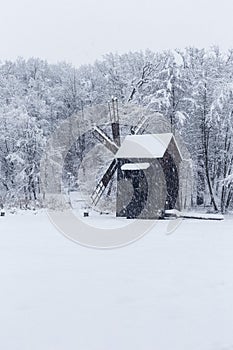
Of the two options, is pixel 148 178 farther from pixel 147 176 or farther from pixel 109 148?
pixel 109 148


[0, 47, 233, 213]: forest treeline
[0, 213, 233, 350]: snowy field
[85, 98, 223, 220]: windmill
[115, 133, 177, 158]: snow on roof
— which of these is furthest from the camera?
[0, 47, 233, 213]: forest treeline

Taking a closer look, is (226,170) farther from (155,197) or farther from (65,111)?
(65,111)

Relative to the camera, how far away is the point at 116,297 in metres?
6.10

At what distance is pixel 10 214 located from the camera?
779 inches

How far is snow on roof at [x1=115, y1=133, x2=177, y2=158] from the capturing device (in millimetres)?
19281

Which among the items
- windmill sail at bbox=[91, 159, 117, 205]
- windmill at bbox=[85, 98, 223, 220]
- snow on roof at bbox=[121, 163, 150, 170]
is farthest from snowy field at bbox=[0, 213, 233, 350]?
windmill sail at bbox=[91, 159, 117, 205]

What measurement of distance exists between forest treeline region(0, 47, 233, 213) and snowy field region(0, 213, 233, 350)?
14.5m

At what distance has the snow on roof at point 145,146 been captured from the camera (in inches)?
759

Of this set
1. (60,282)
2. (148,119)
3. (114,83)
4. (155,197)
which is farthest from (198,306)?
(114,83)

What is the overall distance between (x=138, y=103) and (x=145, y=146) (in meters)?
10.0

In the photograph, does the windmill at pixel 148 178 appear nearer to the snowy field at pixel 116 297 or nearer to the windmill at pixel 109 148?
the windmill at pixel 109 148

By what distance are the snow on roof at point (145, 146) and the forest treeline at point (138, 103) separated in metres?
5.96

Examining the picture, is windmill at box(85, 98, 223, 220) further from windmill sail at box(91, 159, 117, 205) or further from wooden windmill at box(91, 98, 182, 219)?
windmill sail at box(91, 159, 117, 205)

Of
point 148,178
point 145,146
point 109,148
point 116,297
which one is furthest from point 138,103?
point 116,297
